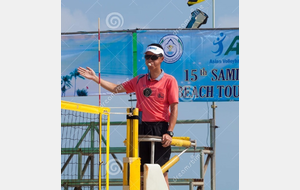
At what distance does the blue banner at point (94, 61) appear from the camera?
9.49 metres

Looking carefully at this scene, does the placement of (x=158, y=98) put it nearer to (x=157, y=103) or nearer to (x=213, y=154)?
(x=157, y=103)

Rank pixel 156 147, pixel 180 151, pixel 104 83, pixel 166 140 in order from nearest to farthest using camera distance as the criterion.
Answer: pixel 166 140 < pixel 156 147 < pixel 104 83 < pixel 180 151

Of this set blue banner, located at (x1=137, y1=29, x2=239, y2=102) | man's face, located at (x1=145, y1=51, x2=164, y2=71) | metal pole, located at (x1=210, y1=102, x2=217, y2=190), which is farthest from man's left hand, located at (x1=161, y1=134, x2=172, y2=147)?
blue banner, located at (x1=137, y1=29, x2=239, y2=102)

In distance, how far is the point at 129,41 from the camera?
9.53 metres

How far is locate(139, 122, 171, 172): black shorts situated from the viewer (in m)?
6.04

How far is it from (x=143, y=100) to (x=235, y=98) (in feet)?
11.5

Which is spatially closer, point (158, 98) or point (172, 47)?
point (158, 98)

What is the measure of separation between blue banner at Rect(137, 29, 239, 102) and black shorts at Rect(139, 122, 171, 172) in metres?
3.07

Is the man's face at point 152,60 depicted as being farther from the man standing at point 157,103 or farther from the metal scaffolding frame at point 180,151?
the metal scaffolding frame at point 180,151

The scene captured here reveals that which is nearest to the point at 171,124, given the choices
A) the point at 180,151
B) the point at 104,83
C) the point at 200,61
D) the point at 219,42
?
the point at 104,83

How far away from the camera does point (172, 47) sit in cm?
945

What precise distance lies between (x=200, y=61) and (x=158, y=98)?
3.31 meters

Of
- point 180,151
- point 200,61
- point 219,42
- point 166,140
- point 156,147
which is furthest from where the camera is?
point 219,42

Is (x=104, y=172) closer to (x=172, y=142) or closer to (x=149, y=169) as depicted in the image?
(x=149, y=169)
